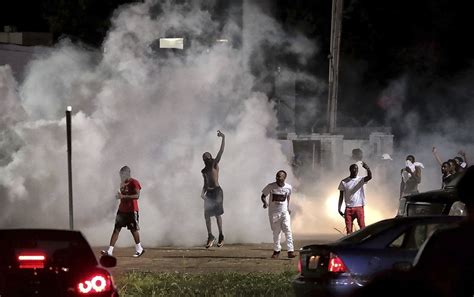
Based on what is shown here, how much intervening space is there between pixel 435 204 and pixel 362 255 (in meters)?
4.49

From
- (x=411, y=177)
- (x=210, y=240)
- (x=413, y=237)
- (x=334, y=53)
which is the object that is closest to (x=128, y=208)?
(x=210, y=240)

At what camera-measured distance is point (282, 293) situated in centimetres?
1312

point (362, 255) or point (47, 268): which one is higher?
point (47, 268)

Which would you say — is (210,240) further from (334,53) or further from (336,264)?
(334,53)

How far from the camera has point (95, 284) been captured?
8.78 metres

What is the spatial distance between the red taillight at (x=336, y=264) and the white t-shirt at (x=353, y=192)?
6.81 metres

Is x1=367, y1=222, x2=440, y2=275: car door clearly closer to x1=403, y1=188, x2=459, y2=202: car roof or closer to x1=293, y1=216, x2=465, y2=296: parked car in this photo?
x1=293, y1=216, x2=465, y2=296: parked car

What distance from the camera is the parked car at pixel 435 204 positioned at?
14688 mm

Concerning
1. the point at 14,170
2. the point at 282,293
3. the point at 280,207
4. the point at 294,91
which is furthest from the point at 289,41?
A: the point at 282,293

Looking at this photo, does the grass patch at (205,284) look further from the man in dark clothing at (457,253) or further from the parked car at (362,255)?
the man in dark clothing at (457,253)

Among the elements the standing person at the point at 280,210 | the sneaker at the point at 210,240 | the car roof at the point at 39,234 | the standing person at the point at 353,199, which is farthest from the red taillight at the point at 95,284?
the sneaker at the point at 210,240

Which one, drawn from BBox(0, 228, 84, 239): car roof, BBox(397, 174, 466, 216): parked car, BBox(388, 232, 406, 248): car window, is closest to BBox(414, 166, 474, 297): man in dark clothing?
BBox(0, 228, 84, 239): car roof

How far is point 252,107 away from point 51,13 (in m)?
20.5

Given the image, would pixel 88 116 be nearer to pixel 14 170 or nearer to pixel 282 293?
pixel 14 170
